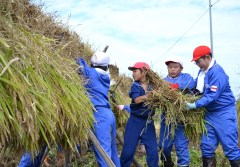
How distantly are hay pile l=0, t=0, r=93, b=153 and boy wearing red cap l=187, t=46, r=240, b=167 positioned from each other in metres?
1.88

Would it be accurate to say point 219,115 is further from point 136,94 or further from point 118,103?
point 118,103

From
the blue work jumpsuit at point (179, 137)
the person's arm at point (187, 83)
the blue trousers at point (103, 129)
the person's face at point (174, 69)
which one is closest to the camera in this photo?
the blue trousers at point (103, 129)

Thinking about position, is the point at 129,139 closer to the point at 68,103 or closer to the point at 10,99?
the point at 68,103

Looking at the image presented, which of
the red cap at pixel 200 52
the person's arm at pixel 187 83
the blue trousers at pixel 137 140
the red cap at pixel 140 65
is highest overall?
the red cap at pixel 200 52

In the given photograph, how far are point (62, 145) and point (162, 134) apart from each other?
2.19 m

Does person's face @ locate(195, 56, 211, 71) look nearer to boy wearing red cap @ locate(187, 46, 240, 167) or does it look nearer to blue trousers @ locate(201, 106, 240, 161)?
boy wearing red cap @ locate(187, 46, 240, 167)

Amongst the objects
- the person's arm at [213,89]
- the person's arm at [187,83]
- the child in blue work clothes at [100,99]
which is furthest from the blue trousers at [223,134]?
the child in blue work clothes at [100,99]

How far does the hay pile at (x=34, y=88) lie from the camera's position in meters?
2.41

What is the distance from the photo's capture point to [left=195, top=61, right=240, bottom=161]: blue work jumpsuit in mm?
4527

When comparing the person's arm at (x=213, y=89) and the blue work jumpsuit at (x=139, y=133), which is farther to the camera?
the blue work jumpsuit at (x=139, y=133)

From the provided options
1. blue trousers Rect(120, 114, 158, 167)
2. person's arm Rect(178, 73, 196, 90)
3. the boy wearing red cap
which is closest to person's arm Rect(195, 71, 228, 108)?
the boy wearing red cap

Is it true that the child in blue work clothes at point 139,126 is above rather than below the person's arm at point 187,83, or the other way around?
below

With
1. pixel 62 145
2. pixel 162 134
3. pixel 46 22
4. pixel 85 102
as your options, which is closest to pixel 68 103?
pixel 85 102

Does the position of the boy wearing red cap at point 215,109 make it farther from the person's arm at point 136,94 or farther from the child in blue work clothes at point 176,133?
the person's arm at point 136,94
